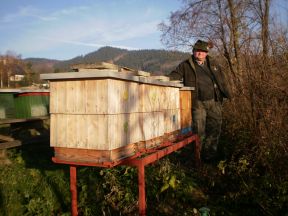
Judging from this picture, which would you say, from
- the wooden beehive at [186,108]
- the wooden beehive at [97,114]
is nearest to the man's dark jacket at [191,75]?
the wooden beehive at [186,108]

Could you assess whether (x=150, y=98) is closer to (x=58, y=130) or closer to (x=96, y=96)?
(x=96, y=96)

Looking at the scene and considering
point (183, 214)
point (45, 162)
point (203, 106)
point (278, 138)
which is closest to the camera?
point (183, 214)

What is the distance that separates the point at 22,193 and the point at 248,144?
4.19 metres

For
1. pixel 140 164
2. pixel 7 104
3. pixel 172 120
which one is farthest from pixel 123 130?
pixel 7 104

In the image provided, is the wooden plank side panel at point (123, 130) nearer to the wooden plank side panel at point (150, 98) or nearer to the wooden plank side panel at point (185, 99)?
the wooden plank side panel at point (150, 98)

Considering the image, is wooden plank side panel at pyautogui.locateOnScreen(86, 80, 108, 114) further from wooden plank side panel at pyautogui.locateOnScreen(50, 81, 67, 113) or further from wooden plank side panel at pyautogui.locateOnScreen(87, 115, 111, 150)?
wooden plank side panel at pyautogui.locateOnScreen(50, 81, 67, 113)

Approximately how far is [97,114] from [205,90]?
11.8 ft

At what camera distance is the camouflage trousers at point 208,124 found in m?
6.73

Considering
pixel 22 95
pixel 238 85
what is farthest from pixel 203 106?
pixel 22 95

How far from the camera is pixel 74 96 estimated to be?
3.83 metres

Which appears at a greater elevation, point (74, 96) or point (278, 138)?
point (74, 96)

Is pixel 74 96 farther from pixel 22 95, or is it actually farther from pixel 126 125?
pixel 22 95

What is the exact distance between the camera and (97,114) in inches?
145

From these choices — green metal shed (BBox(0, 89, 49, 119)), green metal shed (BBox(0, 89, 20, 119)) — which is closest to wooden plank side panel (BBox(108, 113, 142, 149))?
green metal shed (BBox(0, 89, 49, 119))
